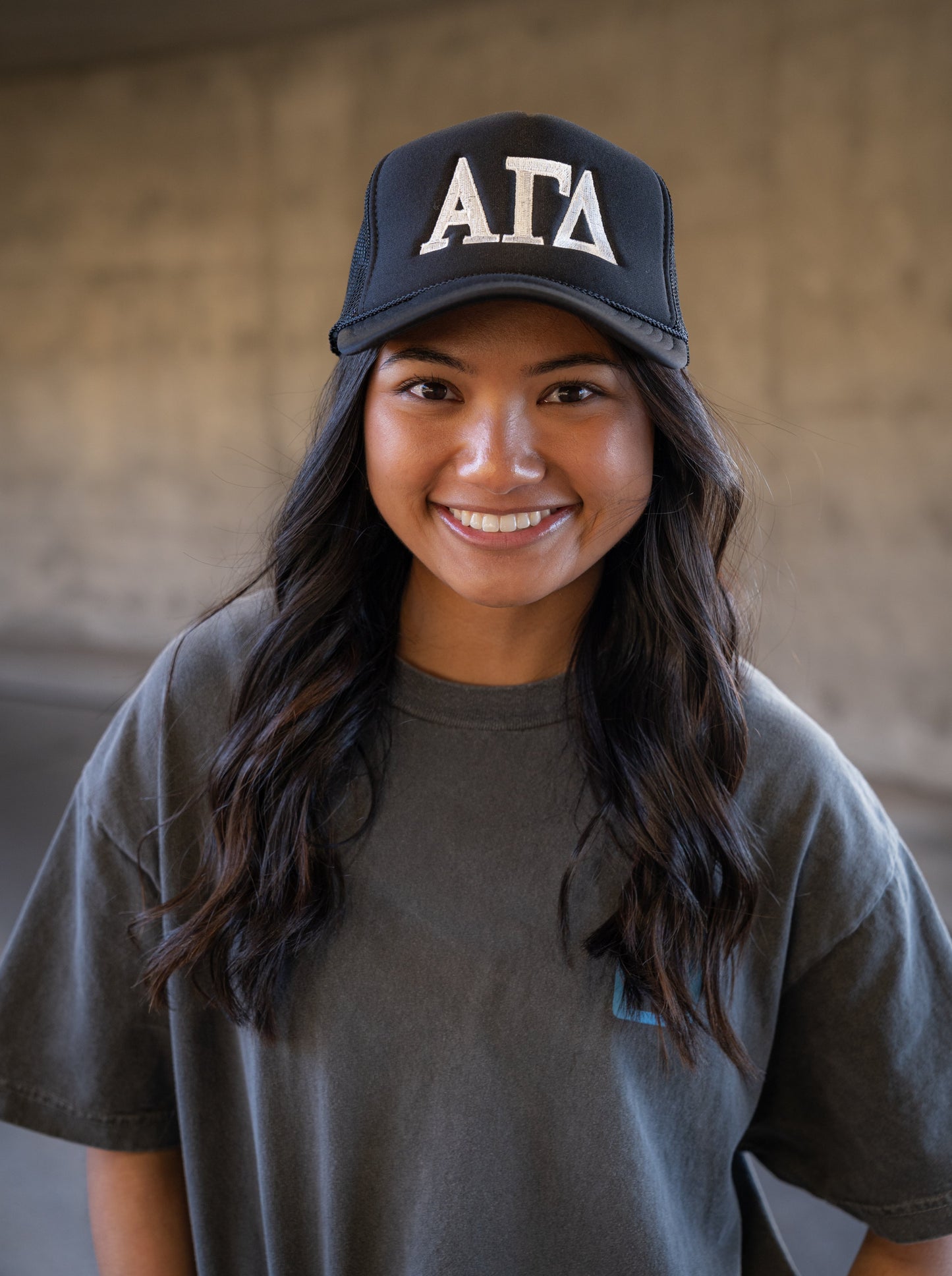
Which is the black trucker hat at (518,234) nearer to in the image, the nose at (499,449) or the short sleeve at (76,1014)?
the nose at (499,449)

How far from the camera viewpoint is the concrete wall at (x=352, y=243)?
4.05 meters

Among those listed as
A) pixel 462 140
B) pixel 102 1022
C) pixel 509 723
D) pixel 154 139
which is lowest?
pixel 102 1022

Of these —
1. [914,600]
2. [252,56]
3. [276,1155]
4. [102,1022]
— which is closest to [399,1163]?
[276,1155]

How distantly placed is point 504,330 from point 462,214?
105 mm

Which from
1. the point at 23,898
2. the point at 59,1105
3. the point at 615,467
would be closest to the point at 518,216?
the point at 615,467

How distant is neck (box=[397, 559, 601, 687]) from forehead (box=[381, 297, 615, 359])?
0.85 ft

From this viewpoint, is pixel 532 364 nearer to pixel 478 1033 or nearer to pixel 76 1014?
pixel 478 1033

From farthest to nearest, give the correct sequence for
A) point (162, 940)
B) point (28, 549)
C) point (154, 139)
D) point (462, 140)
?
point (28, 549) < point (154, 139) < point (162, 940) < point (462, 140)

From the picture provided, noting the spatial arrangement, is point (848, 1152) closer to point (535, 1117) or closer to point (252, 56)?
point (535, 1117)

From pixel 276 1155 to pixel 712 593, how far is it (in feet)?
2.34

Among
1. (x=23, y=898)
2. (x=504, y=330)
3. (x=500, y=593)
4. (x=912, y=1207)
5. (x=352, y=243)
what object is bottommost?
(x=23, y=898)

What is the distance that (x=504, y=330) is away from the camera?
942mm

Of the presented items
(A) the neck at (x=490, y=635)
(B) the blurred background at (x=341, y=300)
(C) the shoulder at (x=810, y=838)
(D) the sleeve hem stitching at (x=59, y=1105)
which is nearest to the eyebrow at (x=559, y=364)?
(A) the neck at (x=490, y=635)

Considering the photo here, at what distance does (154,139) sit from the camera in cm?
602
